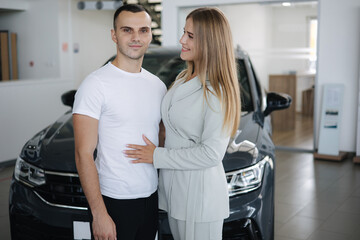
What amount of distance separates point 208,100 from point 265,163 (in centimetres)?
109

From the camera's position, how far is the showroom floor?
12.1 ft

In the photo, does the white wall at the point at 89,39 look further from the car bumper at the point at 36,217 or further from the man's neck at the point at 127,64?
the man's neck at the point at 127,64

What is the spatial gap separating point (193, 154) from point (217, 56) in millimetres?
388

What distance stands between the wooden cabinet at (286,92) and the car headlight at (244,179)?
5.03 metres

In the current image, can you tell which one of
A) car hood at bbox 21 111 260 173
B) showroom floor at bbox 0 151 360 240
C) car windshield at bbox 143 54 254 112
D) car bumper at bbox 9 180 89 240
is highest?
car windshield at bbox 143 54 254 112

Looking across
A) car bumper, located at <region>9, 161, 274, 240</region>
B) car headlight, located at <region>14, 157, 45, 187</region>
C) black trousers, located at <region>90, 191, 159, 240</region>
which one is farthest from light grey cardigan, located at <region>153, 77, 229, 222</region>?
car headlight, located at <region>14, 157, 45, 187</region>

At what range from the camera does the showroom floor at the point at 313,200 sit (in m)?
3.68

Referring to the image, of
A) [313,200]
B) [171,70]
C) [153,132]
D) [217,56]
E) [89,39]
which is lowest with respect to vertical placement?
[313,200]

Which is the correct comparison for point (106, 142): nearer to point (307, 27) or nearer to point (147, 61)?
point (147, 61)

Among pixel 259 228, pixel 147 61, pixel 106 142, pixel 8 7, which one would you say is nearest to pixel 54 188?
pixel 106 142

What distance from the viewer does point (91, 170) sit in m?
1.70

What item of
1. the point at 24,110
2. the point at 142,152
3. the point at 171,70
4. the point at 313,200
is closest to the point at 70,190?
the point at 142,152

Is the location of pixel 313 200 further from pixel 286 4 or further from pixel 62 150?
pixel 286 4

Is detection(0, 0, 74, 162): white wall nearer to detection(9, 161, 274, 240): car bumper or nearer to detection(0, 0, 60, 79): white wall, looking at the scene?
detection(0, 0, 60, 79): white wall
